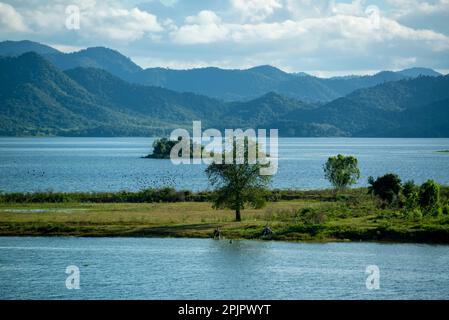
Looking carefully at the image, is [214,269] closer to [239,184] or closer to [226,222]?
[226,222]

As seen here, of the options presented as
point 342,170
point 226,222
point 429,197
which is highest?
point 342,170

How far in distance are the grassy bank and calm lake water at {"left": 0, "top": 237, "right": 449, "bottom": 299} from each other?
101 inches

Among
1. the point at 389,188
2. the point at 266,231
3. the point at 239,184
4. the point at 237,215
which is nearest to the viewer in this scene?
the point at 266,231

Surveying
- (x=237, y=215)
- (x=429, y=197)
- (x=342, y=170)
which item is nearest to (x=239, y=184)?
(x=237, y=215)

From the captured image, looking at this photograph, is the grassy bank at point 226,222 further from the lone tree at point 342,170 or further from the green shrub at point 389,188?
the lone tree at point 342,170

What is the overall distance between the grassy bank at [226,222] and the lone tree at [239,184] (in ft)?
6.09

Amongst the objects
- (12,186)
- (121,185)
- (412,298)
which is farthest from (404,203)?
(12,186)

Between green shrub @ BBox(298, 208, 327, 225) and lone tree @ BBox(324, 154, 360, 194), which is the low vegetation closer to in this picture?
green shrub @ BBox(298, 208, 327, 225)

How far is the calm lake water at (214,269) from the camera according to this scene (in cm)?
4512

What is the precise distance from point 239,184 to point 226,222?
14.4 feet

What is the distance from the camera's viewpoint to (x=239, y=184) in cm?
7362

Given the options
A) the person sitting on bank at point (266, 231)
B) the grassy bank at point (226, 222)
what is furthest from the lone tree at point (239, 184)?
the person sitting on bank at point (266, 231)

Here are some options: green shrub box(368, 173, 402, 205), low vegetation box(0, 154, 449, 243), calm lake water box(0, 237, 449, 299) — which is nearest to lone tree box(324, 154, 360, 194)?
low vegetation box(0, 154, 449, 243)

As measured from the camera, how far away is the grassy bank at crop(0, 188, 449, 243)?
212ft
